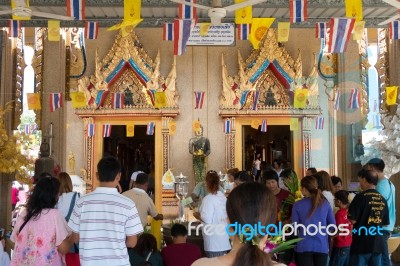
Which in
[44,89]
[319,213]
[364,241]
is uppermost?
[44,89]

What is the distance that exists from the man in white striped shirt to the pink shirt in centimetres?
26

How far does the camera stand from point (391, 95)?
9.57 meters

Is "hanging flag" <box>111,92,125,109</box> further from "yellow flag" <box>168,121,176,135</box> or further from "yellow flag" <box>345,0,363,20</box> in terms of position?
"yellow flag" <box>345,0,363,20</box>

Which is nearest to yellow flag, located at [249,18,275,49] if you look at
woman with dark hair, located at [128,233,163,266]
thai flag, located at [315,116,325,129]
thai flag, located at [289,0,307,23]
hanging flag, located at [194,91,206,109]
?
thai flag, located at [289,0,307,23]

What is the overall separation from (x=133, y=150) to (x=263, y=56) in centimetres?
713

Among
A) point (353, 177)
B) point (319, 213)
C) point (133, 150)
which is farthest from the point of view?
point (133, 150)

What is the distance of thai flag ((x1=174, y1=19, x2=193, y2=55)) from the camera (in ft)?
27.0

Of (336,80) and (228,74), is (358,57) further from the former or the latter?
(228,74)

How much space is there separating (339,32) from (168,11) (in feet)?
11.4

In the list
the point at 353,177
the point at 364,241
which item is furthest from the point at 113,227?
the point at 353,177

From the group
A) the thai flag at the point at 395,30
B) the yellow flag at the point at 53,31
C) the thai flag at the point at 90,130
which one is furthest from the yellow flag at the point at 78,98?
the thai flag at the point at 395,30

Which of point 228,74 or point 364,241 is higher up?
point 228,74

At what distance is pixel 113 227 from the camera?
3576mm

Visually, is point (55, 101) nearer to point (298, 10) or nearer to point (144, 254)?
point (298, 10)
